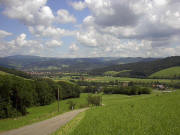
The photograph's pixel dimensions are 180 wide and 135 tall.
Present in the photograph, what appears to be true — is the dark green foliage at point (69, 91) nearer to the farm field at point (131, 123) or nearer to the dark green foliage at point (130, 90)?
the dark green foliage at point (130, 90)

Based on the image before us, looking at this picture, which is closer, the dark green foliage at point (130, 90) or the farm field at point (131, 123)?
the farm field at point (131, 123)

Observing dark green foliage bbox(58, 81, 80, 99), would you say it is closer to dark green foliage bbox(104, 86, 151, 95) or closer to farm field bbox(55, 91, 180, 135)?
dark green foliage bbox(104, 86, 151, 95)

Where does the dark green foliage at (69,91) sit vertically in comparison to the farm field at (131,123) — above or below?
below

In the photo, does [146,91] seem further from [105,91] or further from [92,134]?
[92,134]

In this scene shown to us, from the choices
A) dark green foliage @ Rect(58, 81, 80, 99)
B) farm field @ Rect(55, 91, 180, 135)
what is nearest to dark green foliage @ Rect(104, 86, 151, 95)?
dark green foliage @ Rect(58, 81, 80, 99)

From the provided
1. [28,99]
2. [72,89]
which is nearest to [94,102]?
[28,99]

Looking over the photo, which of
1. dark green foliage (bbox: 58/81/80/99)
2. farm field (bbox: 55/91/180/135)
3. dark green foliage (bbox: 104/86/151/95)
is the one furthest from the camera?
dark green foliage (bbox: 104/86/151/95)

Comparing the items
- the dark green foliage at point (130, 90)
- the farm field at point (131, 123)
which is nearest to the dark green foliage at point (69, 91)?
the dark green foliage at point (130, 90)

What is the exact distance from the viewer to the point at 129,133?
37.8 feet

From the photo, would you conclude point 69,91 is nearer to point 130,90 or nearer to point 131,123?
point 130,90

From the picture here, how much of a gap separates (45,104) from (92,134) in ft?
254

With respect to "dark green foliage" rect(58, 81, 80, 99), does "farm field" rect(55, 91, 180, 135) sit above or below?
above

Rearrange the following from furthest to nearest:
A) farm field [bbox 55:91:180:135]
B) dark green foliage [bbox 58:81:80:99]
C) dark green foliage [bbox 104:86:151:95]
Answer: dark green foliage [bbox 104:86:151:95] < dark green foliage [bbox 58:81:80:99] < farm field [bbox 55:91:180:135]

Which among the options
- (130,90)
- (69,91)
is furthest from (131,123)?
(130,90)
